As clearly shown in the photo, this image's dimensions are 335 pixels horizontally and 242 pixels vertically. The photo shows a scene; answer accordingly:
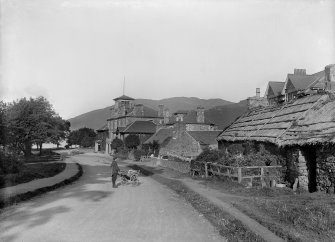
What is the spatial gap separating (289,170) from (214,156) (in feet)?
21.9

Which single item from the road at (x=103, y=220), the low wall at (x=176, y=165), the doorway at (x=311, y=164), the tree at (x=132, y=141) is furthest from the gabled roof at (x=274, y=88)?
the road at (x=103, y=220)

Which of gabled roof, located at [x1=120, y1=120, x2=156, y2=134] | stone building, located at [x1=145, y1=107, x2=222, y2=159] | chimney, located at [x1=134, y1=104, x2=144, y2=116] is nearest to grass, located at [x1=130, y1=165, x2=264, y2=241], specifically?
stone building, located at [x1=145, y1=107, x2=222, y2=159]

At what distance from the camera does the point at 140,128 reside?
267ft

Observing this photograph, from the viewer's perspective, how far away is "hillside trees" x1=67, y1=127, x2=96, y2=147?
117500 millimetres

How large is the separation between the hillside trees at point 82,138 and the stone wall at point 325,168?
343 ft

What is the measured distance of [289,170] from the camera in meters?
20.2

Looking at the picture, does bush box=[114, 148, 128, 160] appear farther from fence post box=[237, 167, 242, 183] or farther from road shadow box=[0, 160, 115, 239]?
road shadow box=[0, 160, 115, 239]

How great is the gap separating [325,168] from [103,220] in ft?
37.3

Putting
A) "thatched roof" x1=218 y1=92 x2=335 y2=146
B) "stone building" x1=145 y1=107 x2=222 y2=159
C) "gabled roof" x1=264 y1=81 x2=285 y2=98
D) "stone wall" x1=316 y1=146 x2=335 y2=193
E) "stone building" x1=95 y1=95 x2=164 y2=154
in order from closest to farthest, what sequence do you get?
"stone wall" x1=316 y1=146 x2=335 y2=193
"thatched roof" x1=218 y1=92 x2=335 y2=146
"stone building" x1=145 y1=107 x2=222 y2=159
"gabled roof" x1=264 y1=81 x2=285 y2=98
"stone building" x1=95 y1=95 x2=164 y2=154

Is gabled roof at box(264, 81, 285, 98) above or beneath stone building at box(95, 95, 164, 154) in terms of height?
above

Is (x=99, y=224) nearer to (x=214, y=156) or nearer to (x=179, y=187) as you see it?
(x=179, y=187)

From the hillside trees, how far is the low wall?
75658 mm

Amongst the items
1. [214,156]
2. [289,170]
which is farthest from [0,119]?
[289,170]

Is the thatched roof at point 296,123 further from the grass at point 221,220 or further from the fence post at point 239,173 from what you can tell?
the grass at point 221,220
